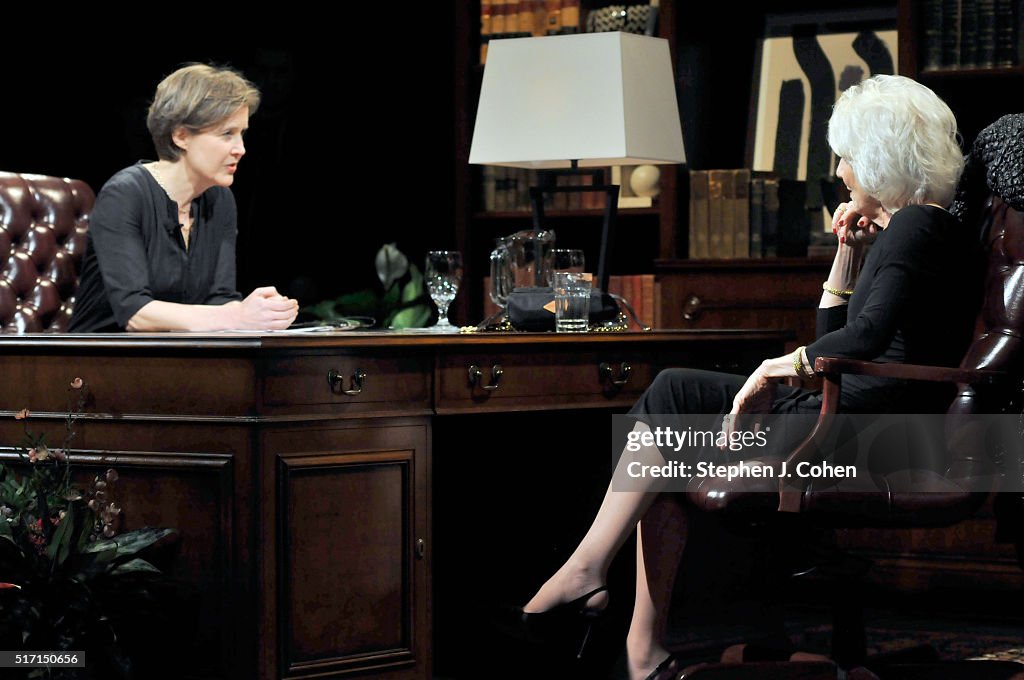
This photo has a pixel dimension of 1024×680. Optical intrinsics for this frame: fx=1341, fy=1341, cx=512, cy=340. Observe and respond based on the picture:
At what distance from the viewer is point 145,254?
343cm

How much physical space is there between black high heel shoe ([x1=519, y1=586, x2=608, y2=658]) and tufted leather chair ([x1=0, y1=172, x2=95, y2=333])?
162cm

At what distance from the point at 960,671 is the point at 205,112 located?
225cm

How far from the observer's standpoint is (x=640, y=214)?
453 centimetres

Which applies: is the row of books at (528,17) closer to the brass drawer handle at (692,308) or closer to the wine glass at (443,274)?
the brass drawer handle at (692,308)

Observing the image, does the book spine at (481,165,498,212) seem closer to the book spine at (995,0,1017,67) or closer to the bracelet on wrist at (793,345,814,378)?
the book spine at (995,0,1017,67)

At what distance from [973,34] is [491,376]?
6.96 feet

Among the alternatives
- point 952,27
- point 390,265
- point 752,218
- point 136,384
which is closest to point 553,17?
point 752,218

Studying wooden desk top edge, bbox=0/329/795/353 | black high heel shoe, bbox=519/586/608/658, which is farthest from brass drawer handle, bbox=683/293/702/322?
black high heel shoe, bbox=519/586/608/658

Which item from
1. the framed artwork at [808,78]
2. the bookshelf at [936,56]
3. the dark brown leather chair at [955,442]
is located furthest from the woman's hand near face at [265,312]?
the bookshelf at [936,56]

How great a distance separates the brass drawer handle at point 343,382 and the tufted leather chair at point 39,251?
136 centimetres

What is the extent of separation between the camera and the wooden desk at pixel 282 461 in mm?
2531

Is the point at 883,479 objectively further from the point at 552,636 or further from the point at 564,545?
the point at 564,545

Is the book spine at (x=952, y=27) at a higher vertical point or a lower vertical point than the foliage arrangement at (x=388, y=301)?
higher

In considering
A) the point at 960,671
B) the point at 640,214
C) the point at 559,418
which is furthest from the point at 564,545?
the point at 640,214
